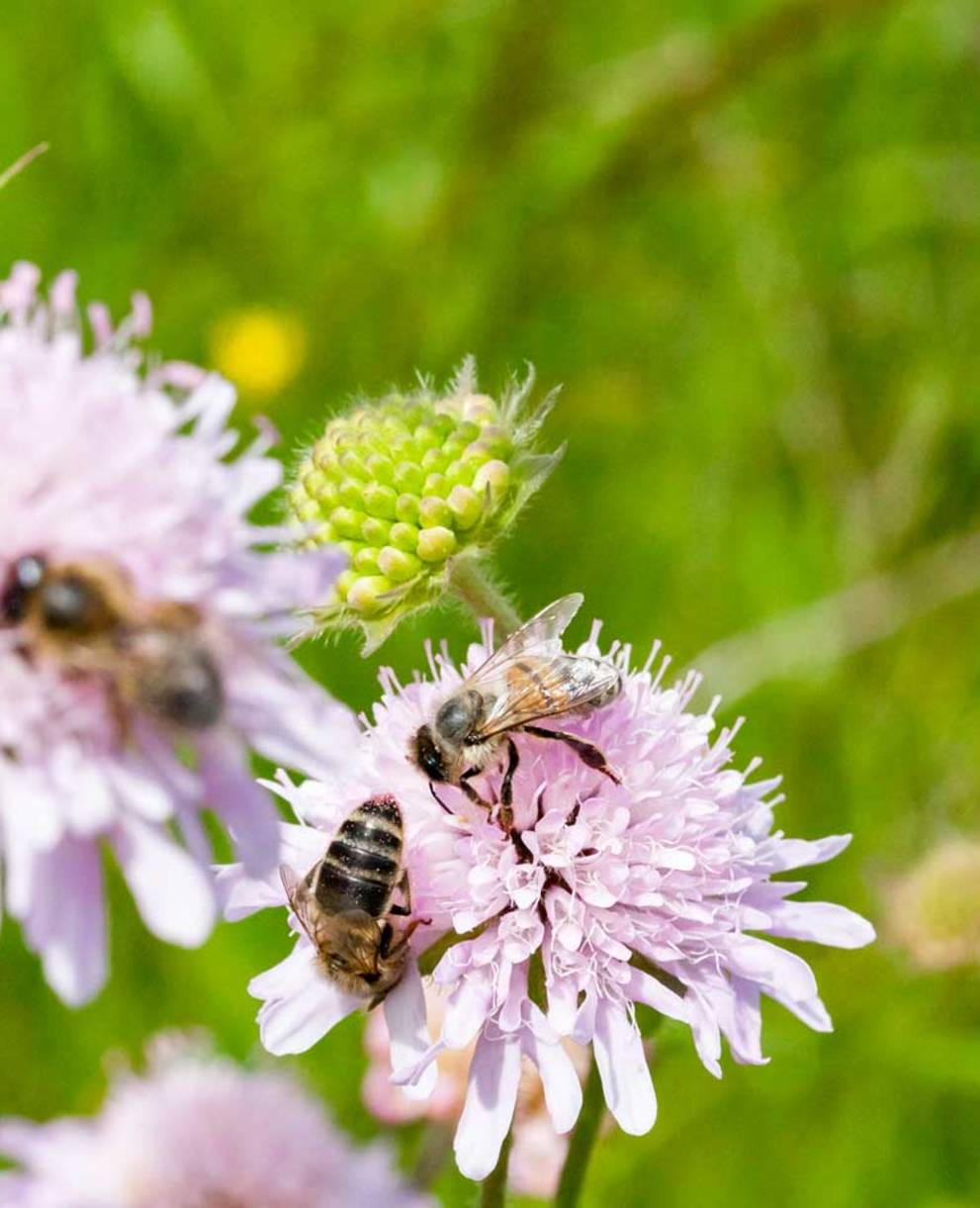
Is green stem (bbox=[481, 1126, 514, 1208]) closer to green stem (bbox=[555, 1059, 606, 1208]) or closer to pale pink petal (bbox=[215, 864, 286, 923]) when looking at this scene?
green stem (bbox=[555, 1059, 606, 1208])

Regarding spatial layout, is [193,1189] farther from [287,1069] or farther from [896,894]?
[896,894]

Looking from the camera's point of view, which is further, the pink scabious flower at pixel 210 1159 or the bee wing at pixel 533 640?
the pink scabious flower at pixel 210 1159

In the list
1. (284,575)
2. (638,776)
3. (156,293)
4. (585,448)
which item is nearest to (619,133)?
(585,448)

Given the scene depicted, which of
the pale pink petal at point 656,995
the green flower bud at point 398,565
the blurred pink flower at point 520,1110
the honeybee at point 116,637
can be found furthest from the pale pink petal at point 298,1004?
the blurred pink flower at point 520,1110

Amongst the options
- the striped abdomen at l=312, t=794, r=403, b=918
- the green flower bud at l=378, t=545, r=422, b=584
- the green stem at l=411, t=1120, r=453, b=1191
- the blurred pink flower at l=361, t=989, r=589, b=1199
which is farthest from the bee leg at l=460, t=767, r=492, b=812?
the blurred pink flower at l=361, t=989, r=589, b=1199

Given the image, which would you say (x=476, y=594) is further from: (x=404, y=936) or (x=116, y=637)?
(x=116, y=637)

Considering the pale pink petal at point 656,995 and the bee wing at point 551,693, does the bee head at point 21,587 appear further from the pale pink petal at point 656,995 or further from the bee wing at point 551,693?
the pale pink petal at point 656,995
